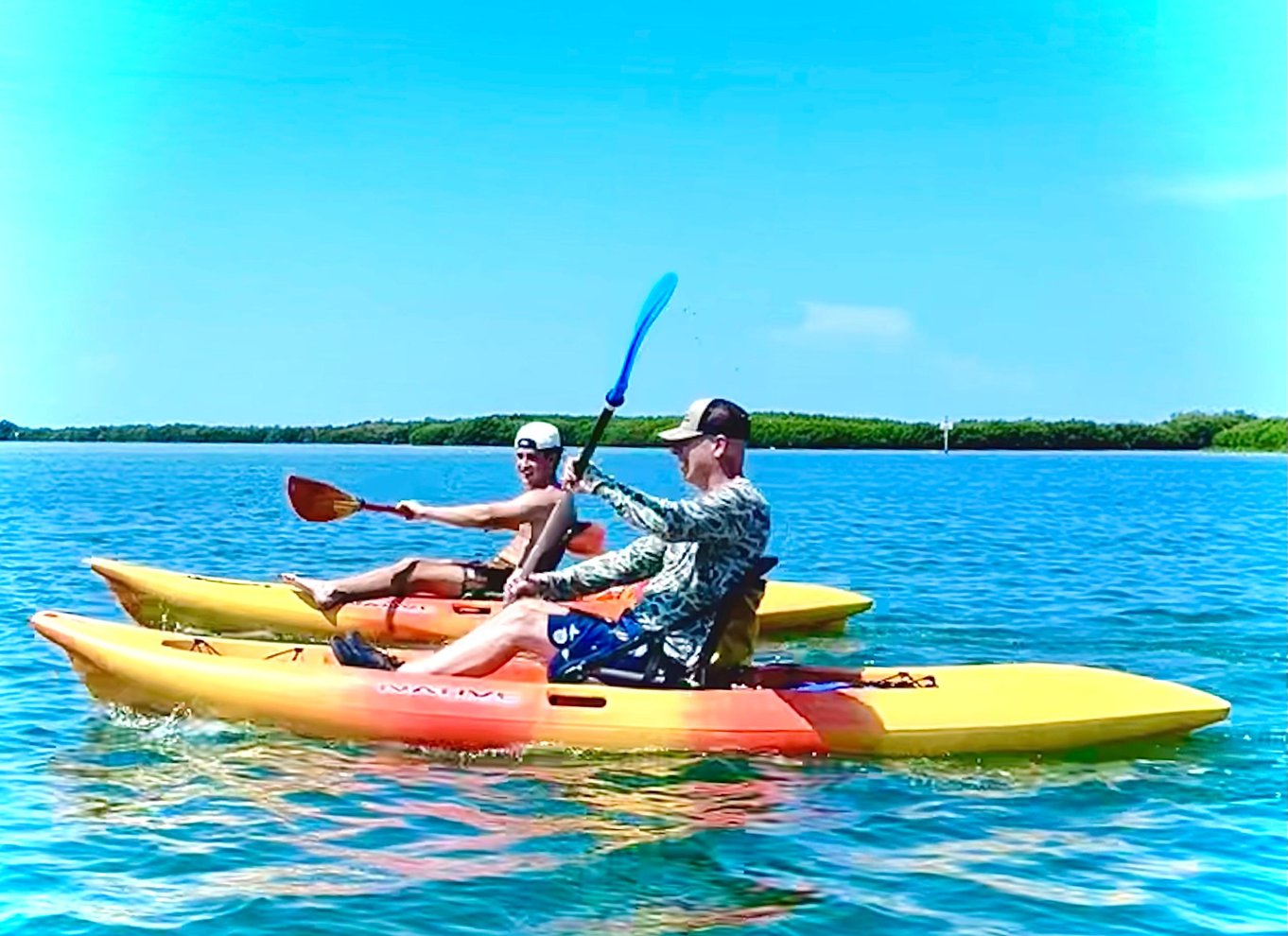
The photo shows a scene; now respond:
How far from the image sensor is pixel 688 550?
6844mm

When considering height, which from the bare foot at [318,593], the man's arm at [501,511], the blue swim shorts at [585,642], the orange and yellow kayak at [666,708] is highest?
the man's arm at [501,511]

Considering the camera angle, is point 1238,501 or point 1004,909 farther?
point 1238,501

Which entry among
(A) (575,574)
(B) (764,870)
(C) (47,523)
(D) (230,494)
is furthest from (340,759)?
(D) (230,494)

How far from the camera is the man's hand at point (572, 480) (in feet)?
21.3

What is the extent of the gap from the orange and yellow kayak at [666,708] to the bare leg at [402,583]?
2603mm

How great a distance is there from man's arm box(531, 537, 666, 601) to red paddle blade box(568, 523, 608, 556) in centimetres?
204

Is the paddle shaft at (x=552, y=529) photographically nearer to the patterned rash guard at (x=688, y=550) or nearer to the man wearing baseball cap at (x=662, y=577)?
the man wearing baseball cap at (x=662, y=577)

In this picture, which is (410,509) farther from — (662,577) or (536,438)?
(662,577)

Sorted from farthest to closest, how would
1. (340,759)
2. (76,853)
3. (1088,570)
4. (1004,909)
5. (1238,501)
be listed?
1. (1238,501)
2. (1088,570)
3. (340,759)
4. (76,853)
5. (1004,909)

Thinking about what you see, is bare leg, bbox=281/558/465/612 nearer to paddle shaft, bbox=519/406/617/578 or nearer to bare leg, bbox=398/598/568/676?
paddle shaft, bbox=519/406/617/578

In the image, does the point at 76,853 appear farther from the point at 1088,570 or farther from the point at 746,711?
the point at 1088,570

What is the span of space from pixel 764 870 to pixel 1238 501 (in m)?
33.6

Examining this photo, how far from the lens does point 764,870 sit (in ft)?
18.1

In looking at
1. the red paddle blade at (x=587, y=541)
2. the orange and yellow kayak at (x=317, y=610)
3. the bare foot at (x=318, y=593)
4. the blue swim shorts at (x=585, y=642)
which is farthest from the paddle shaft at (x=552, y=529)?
the bare foot at (x=318, y=593)
